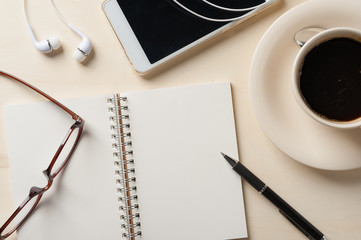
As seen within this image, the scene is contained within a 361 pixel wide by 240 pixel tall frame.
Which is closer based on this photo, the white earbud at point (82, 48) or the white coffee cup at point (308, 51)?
the white coffee cup at point (308, 51)

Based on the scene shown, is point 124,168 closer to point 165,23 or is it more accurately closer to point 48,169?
point 48,169

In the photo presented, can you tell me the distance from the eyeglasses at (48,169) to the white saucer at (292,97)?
1.02 feet

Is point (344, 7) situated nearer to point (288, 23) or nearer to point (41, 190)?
point (288, 23)

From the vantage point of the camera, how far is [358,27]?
2.02 feet

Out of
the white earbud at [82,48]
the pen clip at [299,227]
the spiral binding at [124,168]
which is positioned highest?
the white earbud at [82,48]

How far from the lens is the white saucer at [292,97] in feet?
2.03

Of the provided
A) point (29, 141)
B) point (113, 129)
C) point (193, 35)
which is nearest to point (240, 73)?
point (193, 35)

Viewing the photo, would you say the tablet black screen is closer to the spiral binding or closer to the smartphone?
the smartphone

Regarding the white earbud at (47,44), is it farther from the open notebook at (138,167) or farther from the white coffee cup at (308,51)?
the white coffee cup at (308,51)

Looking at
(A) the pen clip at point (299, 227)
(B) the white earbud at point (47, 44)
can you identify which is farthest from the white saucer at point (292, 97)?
(B) the white earbud at point (47, 44)

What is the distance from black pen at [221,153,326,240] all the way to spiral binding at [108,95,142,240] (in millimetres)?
179

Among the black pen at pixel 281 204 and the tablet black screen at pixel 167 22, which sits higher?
the tablet black screen at pixel 167 22

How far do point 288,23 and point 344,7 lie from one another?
3.4 inches

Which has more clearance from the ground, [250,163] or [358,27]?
[358,27]
